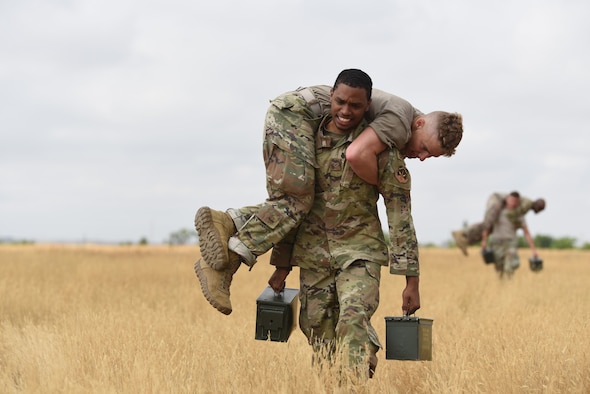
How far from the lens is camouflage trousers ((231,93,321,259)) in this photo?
4.64 metres

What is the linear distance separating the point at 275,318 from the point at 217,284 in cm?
58

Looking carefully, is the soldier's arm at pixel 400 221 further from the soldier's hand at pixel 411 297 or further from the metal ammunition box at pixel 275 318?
the metal ammunition box at pixel 275 318

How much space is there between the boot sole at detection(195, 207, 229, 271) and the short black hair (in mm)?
1054

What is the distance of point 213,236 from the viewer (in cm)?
457

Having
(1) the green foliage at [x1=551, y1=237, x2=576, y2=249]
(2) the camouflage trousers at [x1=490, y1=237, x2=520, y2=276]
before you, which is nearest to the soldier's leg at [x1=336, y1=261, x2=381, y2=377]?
(2) the camouflage trousers at [x1=490, y1=237, x2=520, y2=276]

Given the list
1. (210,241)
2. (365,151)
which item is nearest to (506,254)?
(365,151)

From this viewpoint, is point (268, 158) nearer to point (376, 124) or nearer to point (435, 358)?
point (376, 124)

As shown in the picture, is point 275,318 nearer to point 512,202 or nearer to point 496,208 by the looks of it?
point 496,208

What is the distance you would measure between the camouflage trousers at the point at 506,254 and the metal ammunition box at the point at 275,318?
34.1 feet

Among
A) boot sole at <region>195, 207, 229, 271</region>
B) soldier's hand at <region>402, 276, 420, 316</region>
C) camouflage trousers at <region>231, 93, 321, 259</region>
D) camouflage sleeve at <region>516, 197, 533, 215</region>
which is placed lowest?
soldier's hand at <region>402, 276, 420, 316</region>

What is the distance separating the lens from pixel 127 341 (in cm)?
614

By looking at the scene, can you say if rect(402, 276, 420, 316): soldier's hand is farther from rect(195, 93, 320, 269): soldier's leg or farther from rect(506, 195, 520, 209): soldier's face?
rect(506, 195, 520, 209): soldier's face

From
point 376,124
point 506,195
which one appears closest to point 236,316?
point 376,124

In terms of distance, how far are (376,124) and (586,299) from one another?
795cm
